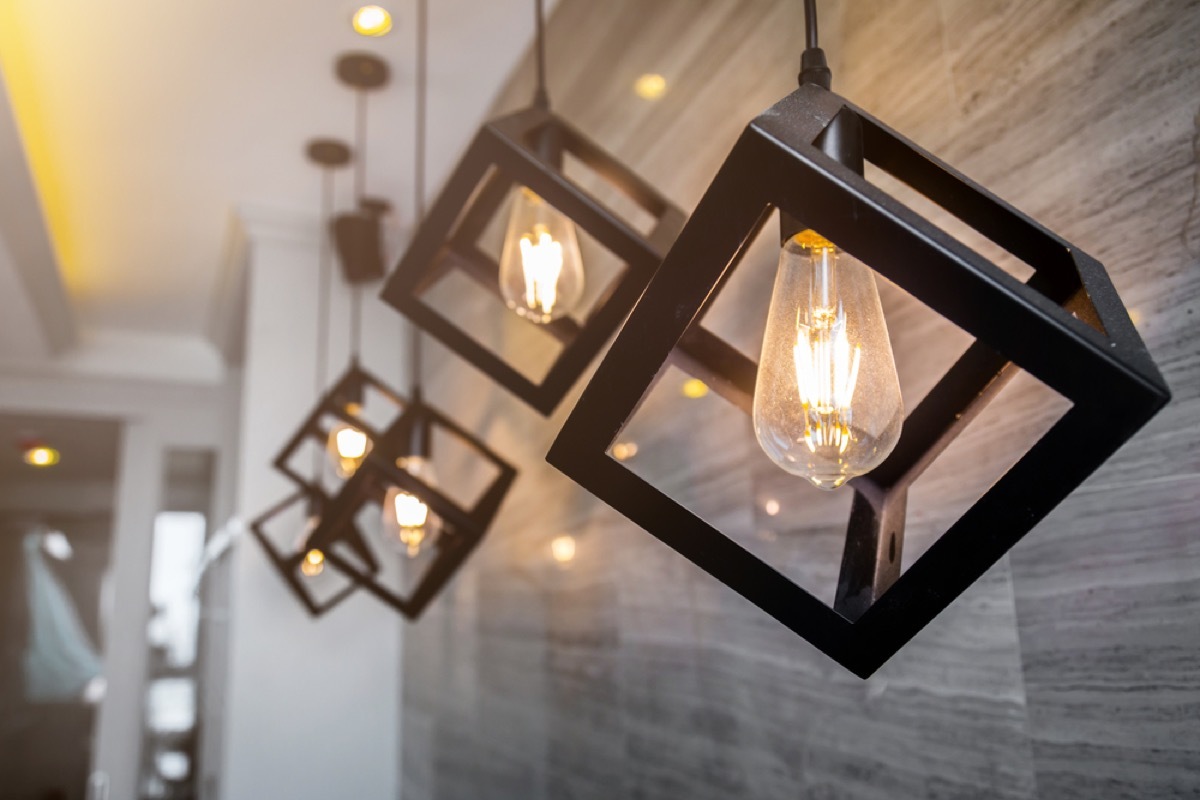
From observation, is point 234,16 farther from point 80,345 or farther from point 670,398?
point 80,345

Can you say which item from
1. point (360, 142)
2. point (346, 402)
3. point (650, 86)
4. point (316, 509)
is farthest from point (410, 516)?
point (360, 142)

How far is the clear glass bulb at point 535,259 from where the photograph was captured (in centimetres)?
81

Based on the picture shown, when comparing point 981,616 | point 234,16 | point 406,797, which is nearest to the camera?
point 981,616

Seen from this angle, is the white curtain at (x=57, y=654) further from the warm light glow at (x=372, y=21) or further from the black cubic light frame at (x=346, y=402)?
the warm light glow at (x=372, y=21)

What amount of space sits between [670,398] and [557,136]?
552 mm

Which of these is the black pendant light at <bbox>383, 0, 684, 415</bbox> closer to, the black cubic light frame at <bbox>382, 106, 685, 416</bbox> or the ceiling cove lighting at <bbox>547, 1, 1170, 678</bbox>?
A: the black cubic light frame at <bbox>382, 106, 685, 416</bbox>

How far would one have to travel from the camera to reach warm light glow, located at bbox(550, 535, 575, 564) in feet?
5.11

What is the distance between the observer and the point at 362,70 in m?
1.87

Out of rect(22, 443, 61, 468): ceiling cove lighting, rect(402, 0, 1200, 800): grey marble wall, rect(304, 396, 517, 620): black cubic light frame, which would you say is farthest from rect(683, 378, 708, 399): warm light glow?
rect(22, 443, 61, 468): ceiling cove lighting

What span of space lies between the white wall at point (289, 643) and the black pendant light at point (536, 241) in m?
1.74

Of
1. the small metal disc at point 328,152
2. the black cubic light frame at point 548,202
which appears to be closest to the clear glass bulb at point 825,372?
the black cubic light frame at point 548,202

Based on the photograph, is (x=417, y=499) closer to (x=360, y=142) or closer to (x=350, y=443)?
(x=350, y=443)

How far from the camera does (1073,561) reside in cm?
70

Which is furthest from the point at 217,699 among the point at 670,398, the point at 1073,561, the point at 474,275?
the point at 1073,561
